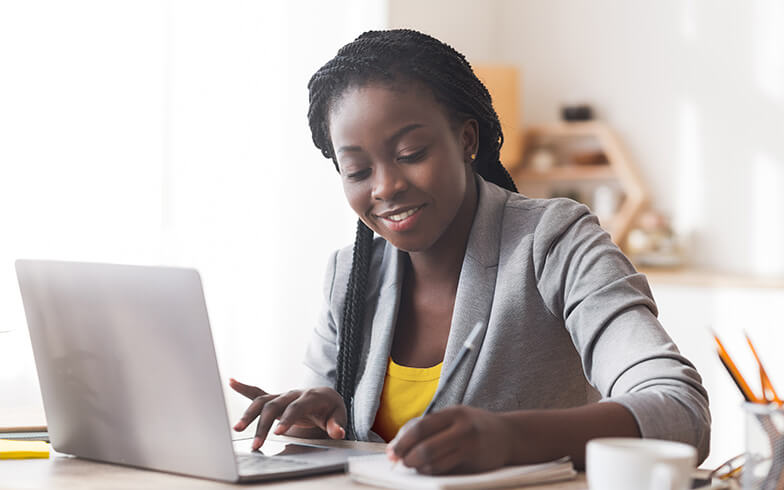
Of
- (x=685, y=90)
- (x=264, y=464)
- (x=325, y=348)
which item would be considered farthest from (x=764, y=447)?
(x=685, y=90)

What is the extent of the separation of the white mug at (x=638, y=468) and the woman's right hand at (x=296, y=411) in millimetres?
447

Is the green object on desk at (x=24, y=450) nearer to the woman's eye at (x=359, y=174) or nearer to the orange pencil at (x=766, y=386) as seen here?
the woman's eye at (x=359, y=174)

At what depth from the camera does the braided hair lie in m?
1.37

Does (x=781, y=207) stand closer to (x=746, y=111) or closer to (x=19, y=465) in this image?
(x=746, y=111)

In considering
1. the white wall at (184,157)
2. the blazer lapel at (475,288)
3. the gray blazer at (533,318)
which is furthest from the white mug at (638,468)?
the white wall at (184,157)

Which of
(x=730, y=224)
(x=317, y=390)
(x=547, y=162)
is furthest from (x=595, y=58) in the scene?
(x=317, y=390)

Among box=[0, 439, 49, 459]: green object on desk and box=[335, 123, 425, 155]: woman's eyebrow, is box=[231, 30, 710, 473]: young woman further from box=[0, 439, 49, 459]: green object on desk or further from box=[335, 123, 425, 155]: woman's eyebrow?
box=[0, 439, 49, 459]: green object on desk

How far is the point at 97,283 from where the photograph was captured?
1.05 meters

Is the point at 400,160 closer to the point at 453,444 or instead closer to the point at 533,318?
the point at 533,318

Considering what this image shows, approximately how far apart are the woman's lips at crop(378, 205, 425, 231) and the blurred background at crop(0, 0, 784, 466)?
62 centimetres

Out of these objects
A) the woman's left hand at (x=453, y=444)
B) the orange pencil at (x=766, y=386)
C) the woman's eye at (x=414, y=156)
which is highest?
the woman's eye at (x=414, y=156)

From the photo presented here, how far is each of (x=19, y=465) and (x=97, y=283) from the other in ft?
0.84

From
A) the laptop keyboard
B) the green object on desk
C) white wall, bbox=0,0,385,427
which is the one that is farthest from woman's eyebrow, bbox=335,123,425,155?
white wall, bbox=0,0,385,427

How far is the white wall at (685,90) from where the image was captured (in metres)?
3.74
